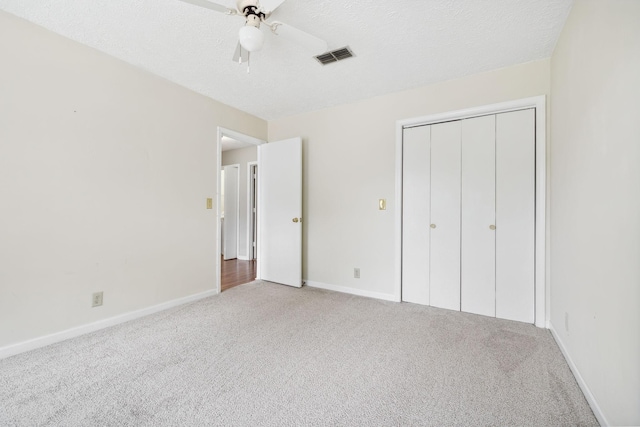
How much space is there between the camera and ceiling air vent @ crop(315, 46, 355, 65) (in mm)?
2275

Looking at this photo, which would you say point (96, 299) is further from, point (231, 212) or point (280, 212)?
point (231, 212)

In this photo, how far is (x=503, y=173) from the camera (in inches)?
102

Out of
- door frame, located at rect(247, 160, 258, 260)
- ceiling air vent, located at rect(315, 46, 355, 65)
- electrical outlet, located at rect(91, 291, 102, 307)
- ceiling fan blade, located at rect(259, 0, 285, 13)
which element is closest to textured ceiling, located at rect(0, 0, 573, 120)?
ceiling air vent, located at rect(315, 46, 355, 65)

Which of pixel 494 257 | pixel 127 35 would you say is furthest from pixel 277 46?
pixel 494 257

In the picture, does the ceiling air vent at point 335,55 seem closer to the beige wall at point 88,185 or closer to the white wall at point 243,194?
the beige wall at point 88,185

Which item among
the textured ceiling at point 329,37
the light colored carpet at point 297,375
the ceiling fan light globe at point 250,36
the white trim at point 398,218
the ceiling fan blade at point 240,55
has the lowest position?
the light colored carpet at point 297,375

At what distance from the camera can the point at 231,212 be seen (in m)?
6.02

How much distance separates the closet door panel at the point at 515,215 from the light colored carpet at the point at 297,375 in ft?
0.81

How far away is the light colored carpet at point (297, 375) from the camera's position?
4.54ft

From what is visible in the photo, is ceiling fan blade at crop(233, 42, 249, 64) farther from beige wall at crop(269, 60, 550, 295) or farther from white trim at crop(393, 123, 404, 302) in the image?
white trim at crop(393, 123, 404, 302)

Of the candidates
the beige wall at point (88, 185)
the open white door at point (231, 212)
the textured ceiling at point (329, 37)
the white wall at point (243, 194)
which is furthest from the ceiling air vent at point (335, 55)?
the open white door at point (231, 212)

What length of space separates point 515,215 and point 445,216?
60 cm

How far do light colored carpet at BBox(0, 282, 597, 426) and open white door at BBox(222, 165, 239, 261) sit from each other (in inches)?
133

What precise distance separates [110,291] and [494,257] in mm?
3538
